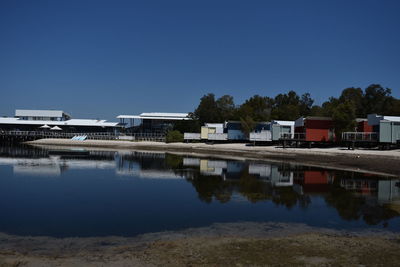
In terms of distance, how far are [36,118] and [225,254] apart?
103331mm

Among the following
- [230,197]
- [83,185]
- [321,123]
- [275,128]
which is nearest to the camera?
[230,197]

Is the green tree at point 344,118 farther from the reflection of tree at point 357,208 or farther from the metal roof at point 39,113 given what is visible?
the metal roof at point 39,113

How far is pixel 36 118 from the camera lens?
334 ft

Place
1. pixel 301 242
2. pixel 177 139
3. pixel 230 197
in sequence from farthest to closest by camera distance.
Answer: pixel 177 139, pixel 230 197, pixel 301 242

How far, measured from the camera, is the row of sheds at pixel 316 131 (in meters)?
42.9

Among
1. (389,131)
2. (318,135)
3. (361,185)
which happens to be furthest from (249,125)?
A: (361,185)

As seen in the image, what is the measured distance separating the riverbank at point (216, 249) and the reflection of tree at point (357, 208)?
2327 mm

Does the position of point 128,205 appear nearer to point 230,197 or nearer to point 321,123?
point 230,197

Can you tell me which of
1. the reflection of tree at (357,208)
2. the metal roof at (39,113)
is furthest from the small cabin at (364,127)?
the metal roof at (39,113)

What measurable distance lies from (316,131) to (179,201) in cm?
3771

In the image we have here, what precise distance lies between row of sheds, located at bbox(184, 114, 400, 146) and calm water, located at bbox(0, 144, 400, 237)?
18.2 metres

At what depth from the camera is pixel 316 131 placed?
5122 centimetres

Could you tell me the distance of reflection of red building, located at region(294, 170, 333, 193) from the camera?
22.0 m

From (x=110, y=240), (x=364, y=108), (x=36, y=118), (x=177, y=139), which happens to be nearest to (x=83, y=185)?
(x=110, y=240)
